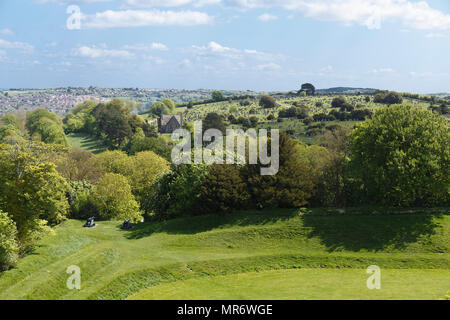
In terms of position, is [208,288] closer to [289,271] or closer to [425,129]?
[289,271]

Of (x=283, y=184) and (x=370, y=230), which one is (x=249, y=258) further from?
(x=370, y=230)

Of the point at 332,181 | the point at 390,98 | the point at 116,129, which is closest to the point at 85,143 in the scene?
the point at 116,129

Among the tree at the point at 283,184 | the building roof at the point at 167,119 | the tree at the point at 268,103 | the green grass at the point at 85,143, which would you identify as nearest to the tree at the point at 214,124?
the building roof at the point at 167,119

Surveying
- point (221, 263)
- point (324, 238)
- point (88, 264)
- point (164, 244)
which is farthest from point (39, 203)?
point (324, 238)

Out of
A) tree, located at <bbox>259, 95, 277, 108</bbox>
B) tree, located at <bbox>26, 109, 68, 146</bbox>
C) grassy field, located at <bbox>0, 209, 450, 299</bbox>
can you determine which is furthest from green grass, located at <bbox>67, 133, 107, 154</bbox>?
grassy field, located at <bbox>0, 209, 450, 299</bbox>

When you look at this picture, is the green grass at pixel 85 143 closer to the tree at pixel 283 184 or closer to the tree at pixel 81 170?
the tree at pixel 81 170
